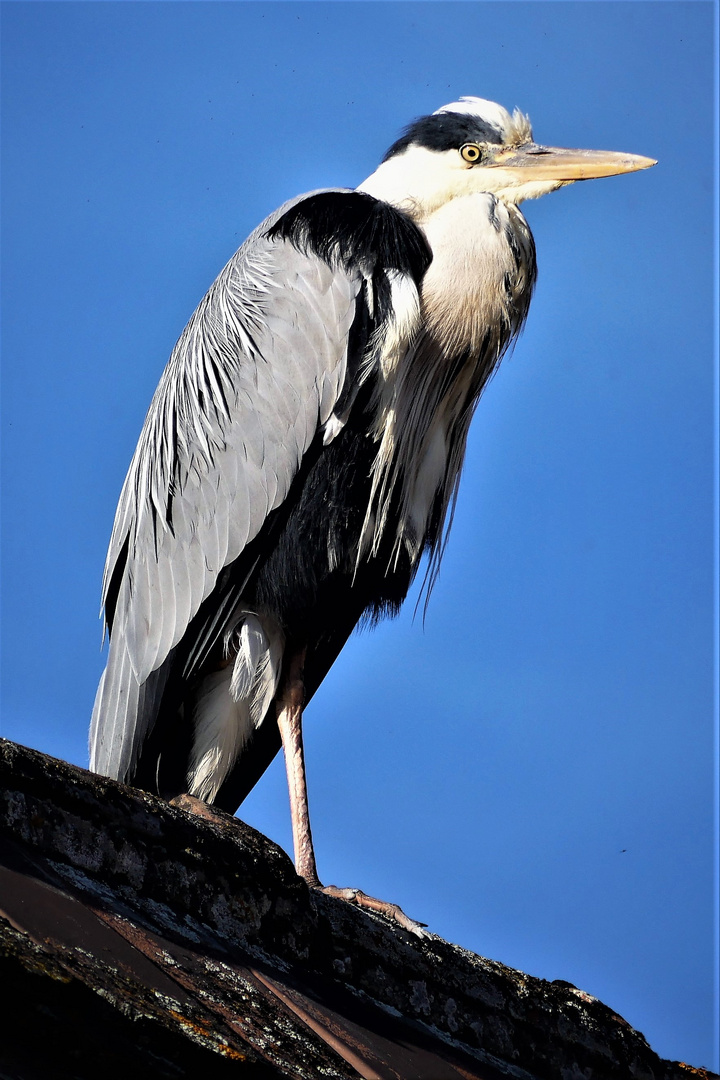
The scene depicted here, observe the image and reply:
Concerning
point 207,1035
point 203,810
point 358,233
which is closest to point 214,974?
point 207,1035

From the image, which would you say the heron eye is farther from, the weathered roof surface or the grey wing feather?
the weathered roof surface

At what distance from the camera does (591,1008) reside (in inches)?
95.7

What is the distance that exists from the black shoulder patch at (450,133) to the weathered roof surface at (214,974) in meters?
2.41

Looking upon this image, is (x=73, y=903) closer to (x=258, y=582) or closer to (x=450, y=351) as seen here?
(x=258, y=582)

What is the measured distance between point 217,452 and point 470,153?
1238 mm

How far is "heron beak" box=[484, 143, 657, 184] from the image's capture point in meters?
3.61

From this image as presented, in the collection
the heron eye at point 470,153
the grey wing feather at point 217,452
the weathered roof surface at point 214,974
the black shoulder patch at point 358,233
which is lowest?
the weathered roof surface at point 214,974

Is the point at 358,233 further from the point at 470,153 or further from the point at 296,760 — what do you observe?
the point at 296,760

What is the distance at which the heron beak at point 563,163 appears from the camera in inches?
142

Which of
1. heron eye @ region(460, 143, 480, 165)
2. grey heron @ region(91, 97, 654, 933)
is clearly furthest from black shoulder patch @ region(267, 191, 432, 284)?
heron eye @ region(460, 143, 480, 165)

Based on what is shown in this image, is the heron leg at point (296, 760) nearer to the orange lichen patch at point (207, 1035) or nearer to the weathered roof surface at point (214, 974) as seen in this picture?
the weathered roof surface at point (214, 974)

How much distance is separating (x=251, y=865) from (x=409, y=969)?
1.27 feet

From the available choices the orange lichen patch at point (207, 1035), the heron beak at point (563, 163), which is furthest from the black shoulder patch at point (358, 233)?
the orange lichen patch at point (207, 1035)

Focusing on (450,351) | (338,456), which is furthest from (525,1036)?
(450,351)
